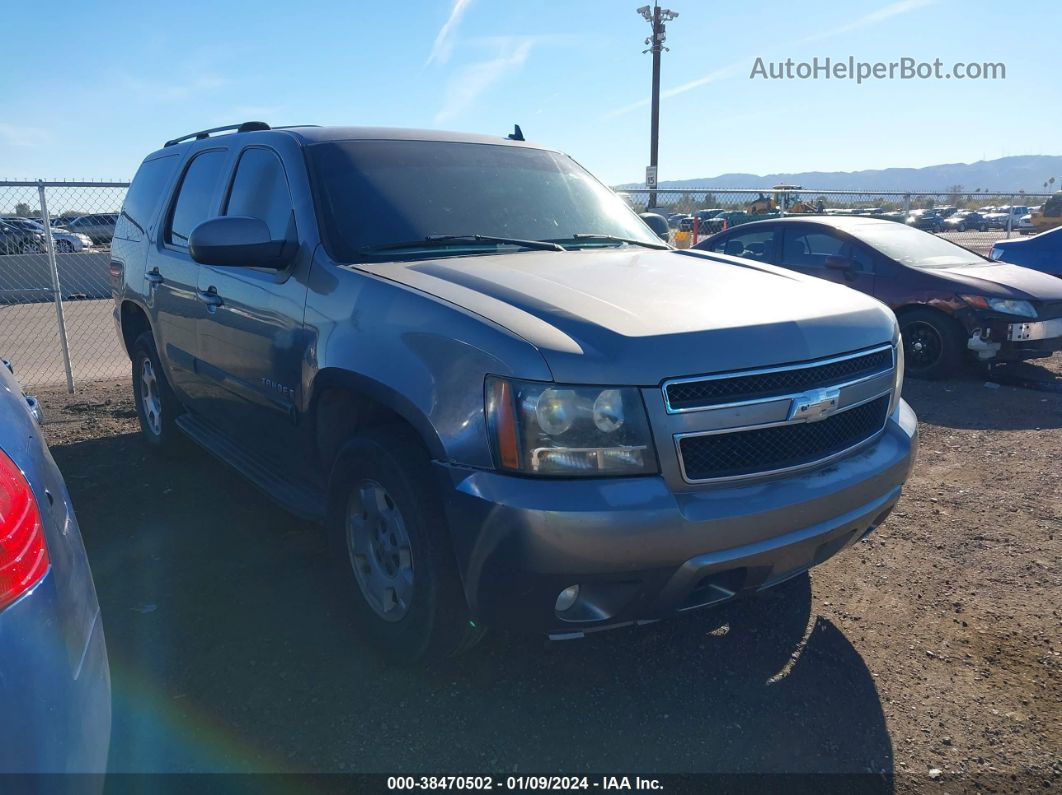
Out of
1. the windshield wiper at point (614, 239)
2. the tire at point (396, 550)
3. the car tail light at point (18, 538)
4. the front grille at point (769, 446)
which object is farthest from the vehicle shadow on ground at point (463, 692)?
the windshield wiper at point (614, 239)

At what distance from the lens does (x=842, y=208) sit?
24.2 metres

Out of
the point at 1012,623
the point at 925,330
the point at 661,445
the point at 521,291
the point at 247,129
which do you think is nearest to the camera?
the point at 661,445

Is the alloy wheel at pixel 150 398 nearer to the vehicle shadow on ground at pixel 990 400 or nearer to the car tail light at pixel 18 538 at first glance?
the car tail light at pixel 18 538

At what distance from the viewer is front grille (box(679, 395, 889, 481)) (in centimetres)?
237

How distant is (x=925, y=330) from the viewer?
7.55m

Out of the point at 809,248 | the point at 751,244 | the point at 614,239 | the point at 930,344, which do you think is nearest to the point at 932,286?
the point at 930,344

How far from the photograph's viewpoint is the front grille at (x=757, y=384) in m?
2.35

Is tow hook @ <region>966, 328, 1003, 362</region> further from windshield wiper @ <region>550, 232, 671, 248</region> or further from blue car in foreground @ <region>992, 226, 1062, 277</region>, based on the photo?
windshield wiper @ <region>550, 232, 671, 248</region>

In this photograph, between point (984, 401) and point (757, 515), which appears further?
point (984, 401)

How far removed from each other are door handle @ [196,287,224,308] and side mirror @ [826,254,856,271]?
6.08m

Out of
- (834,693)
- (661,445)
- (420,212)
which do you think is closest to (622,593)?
(661,445)

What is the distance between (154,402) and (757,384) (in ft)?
14.7

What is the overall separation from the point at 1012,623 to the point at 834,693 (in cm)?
101

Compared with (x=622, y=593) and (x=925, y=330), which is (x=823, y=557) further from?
(x=925, y=330)
